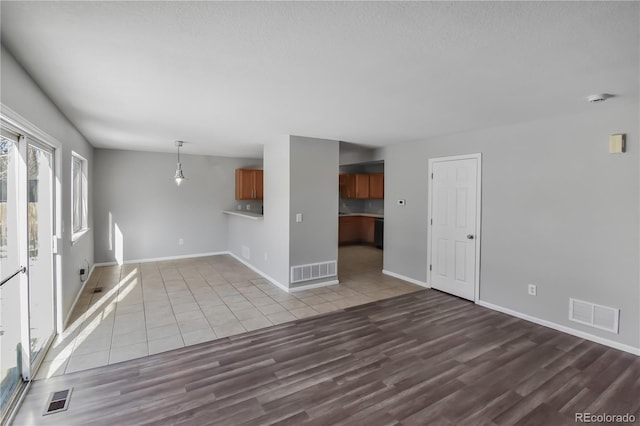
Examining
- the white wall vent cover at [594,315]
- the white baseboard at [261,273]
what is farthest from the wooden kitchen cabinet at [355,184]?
the white wall vent cover at [594,315]

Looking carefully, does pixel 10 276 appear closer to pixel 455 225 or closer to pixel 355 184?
pixel 455 225

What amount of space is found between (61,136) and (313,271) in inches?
142

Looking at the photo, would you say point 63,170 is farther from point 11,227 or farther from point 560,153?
point 560,153

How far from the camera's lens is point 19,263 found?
2367 mm

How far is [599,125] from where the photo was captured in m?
3.22

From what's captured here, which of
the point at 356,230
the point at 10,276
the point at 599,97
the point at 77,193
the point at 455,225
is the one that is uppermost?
the point at 599,97

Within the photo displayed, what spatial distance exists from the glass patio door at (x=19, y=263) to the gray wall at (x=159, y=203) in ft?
12.4

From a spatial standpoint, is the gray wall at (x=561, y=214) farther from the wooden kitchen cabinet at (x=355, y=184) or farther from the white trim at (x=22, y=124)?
the white trim at (x=22, y=124)

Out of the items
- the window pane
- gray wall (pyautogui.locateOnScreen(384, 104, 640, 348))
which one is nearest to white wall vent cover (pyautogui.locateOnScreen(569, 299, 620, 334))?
gray wall (pyautogui.locateOnScreen(384, 104, 640, 348))

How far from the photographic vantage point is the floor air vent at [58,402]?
7.13ft

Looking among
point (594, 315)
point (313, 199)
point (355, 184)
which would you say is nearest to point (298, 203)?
point (313, 199)

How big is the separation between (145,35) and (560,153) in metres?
4.05

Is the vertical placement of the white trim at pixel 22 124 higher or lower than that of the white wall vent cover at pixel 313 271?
higher

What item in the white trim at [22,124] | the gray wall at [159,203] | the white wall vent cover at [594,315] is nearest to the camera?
the white trim at [22,124]
